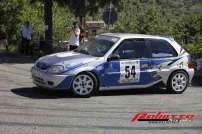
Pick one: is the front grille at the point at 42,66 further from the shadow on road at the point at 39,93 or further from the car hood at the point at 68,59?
the shadow on road at the point at 39,93

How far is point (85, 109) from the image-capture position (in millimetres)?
11508

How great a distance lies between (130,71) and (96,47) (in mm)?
1085

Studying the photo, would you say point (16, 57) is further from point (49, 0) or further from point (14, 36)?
point (14, 36)

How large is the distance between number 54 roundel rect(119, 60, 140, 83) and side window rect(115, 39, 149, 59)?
17 cm

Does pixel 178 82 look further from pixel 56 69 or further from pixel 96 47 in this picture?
pixel 56 69

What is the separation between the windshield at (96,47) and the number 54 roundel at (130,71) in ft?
1.76

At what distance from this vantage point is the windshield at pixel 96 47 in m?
13.7

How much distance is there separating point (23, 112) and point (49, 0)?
14.5m

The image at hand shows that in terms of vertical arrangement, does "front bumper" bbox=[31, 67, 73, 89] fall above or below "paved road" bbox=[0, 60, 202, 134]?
above

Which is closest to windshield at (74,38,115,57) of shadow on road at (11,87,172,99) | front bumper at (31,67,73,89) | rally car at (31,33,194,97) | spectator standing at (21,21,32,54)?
rally car at (31,33,194,97)

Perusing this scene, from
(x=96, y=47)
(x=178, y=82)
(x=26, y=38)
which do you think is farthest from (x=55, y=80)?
(x=26, y=38)

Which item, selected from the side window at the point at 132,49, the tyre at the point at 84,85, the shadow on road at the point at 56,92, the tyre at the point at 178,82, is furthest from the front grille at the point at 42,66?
the tyre at the point at 178,82

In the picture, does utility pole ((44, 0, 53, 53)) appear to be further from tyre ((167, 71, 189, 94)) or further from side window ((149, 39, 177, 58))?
tyre ((167, 71, 189, 94))

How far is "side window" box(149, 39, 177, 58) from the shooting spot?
14.3m
